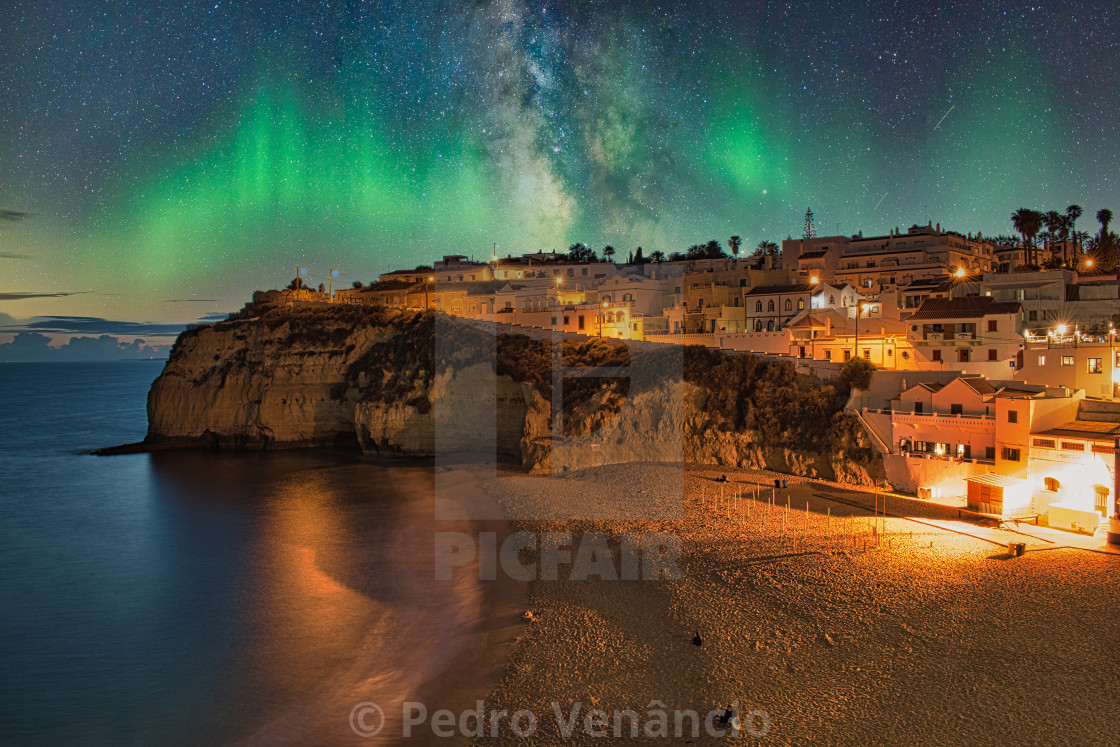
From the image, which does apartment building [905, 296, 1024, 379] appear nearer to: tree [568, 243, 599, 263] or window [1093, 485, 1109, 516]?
window [1093, 485, 1109, 516]

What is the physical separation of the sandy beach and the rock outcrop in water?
9692mm

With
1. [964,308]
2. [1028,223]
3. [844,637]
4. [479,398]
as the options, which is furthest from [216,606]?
[1028,223]

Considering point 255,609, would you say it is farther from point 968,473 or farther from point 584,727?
point 968,473

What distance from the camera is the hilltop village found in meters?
26.7

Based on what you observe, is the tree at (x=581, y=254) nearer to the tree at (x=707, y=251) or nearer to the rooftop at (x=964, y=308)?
the tree at (x=707, y=251)

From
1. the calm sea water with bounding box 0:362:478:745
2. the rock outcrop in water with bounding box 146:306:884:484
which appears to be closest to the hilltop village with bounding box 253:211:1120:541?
the rock outcrop in water with bounding box 146:306:884:484

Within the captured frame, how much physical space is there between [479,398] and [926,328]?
32.2 m

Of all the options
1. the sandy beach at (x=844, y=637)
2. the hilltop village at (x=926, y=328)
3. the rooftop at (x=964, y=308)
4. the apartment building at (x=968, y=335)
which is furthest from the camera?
the rooftop at (x=964, y=308)

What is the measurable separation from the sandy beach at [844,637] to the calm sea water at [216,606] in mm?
4358

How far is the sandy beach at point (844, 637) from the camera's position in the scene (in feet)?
47.8

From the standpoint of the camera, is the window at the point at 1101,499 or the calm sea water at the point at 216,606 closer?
the calm sea water at the point at 216,606

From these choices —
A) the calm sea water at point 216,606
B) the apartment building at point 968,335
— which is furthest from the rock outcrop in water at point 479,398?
the apartment building at point 968,335

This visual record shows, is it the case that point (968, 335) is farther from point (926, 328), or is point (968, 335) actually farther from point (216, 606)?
point (216, 606)

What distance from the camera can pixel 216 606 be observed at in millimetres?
24328
